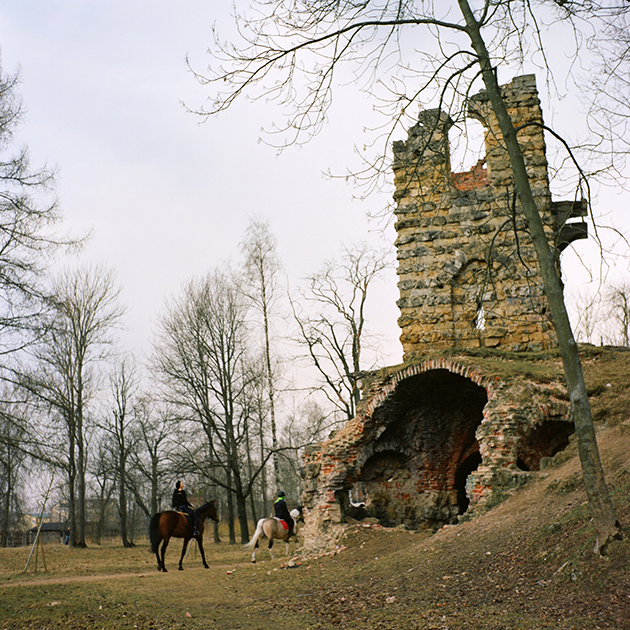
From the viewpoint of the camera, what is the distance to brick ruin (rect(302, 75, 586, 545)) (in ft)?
45.3

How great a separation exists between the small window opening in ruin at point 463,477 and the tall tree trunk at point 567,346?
982 centimetres

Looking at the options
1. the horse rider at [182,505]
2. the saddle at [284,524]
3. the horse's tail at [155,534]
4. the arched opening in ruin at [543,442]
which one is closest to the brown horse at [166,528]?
the horse's tail at [155,534]

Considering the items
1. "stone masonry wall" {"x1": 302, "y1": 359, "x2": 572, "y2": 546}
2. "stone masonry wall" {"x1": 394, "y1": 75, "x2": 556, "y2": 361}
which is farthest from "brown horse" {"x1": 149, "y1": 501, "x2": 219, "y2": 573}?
"stone masonry wall" {"x1": 394, "y1": 75, "x2": 556, "y2": 361}

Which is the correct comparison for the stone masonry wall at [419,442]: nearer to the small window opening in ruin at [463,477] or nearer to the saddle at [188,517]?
the small window opening in ruin at [463,477]

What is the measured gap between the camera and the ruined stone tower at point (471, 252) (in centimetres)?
1482

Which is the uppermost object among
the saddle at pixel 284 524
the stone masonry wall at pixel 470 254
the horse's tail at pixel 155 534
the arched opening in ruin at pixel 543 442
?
the stone masonry wall at pixel 470 254

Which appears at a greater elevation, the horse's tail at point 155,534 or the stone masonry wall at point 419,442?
the stone masonry wall at point 419,442

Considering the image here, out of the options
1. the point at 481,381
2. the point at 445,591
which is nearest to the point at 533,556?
the point at 445,591

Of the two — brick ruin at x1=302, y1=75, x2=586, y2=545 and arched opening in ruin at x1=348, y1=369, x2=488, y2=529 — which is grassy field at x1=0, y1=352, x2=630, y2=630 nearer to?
brick ruin at x1=302, y1=75, x2=586, y2=545

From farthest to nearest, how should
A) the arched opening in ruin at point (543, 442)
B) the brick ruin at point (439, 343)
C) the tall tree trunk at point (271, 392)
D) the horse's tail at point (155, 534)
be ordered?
1. the tall tree trunk at point (271, 392)
2. the brick ruin at point (439, 343)
3. the horse's tail at point (155, 534)
4. the arched opening in ruin at point (543, 442)

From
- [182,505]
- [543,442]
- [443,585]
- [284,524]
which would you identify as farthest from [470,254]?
[443,585]

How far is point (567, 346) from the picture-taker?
20.2 ft

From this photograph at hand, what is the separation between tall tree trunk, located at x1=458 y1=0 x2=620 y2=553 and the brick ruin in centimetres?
596

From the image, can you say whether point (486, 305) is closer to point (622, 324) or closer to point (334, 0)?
point (334, 0)
